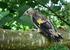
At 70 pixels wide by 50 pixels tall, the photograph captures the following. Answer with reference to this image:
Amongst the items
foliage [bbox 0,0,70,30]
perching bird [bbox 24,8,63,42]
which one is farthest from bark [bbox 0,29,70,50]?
foliage [bbox 0,0,70,30]

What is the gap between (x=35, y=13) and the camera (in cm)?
203

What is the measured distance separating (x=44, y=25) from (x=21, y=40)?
41 centimetres

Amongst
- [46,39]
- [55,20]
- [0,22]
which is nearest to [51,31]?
[46,39]

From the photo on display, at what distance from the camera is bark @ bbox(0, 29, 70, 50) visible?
1.48 meters

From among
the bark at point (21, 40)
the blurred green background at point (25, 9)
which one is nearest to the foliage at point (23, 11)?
the blurred green background at point (25, 9)

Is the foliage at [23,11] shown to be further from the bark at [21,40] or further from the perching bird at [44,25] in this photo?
the bark at [21,40]

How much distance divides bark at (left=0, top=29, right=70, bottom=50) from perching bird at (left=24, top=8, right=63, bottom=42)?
0.22 feet

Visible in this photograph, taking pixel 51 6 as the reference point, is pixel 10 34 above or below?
below

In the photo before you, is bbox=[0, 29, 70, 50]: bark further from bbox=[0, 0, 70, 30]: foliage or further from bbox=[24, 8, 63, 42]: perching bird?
bbox=[0, 0, 70, 30]: foliage

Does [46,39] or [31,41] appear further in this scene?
[46,39]

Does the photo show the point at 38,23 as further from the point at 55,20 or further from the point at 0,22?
the point at 55,20

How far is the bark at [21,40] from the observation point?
148 cm

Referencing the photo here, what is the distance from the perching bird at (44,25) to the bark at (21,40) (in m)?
0.07

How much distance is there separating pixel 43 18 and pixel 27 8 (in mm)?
140
